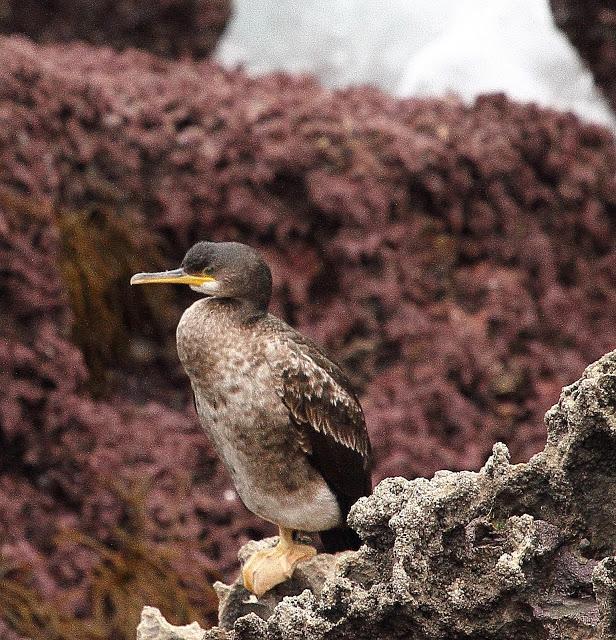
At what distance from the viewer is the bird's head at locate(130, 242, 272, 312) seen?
3.35 m

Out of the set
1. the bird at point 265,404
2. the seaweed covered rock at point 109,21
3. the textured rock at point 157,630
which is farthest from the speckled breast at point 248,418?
the seaweed covered rock at point 109,21

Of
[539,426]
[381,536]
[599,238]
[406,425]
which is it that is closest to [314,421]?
[381,536]

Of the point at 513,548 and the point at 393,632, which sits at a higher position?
the point at 513,548

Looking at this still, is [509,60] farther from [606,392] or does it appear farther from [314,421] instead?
[606,392]

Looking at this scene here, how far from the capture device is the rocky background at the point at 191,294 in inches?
219

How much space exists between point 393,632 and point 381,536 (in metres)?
0.17

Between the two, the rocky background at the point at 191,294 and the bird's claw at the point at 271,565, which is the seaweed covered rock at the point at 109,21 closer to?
the rocky background at the point at 191,294

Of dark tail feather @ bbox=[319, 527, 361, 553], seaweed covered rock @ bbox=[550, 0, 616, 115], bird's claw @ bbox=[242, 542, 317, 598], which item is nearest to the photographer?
bird's claw @ bbox=[242, 542, 317, 598]

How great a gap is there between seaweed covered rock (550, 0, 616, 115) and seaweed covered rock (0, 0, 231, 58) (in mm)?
2645

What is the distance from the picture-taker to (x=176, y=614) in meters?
5.27

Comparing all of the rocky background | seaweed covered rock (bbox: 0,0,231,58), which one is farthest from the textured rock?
seaweed covered rock (bbox: 0,0,231,58)

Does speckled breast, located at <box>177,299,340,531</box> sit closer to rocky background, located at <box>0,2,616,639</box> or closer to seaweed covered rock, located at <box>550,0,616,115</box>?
rocky background, located at <box>0,2,616,639</box>

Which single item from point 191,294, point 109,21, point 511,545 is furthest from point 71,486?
point 109,21

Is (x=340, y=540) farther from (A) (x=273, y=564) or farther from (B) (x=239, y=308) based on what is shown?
(B) (x=239, y=308)
